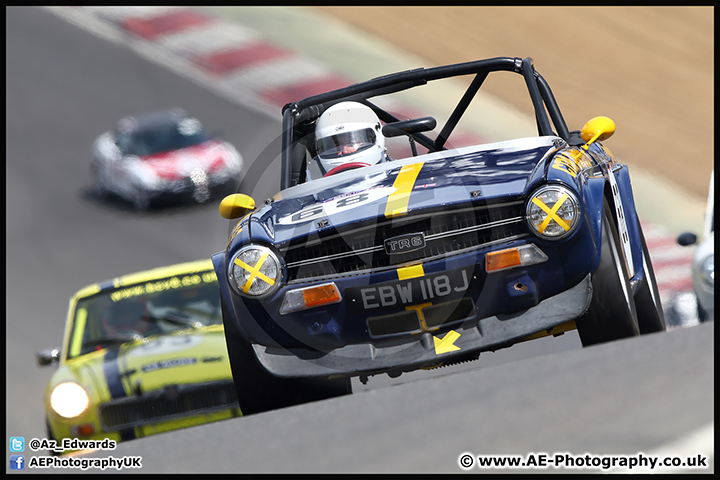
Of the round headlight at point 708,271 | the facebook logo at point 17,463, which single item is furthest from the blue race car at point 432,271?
the round headlight at point 708,271

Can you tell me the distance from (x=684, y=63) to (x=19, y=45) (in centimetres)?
1244

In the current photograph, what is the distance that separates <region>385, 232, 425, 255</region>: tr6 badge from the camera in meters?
5.03

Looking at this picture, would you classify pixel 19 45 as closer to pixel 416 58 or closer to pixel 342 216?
pixel 416 58

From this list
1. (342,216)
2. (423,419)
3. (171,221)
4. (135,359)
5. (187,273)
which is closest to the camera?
(423,419)

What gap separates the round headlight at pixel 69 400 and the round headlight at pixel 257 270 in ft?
7.21

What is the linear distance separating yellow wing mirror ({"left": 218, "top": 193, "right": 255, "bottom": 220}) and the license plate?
1103 mm

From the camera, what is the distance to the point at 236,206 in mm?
5906

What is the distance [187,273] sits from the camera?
7844 mm

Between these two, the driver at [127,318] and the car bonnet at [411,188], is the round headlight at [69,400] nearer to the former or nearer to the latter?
the driver at [127,318]

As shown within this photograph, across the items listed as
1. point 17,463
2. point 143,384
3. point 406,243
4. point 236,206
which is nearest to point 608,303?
point 406,243

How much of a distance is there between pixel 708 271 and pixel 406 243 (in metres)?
3.92

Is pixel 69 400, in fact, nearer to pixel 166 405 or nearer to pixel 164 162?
pixel 166 405

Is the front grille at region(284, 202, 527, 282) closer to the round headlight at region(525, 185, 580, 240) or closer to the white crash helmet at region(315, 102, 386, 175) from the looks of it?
the round headlight at region(525, 185, 580, 240)

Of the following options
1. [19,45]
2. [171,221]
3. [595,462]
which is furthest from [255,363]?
[19,45]
